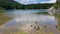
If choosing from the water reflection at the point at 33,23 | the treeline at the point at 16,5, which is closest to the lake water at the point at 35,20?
the water reflection at the point at 33,23

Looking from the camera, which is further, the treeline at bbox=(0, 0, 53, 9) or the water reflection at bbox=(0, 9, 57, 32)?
the treeline at bbox=(0, 0, 53, 9)

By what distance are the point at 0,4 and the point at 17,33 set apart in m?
9.94

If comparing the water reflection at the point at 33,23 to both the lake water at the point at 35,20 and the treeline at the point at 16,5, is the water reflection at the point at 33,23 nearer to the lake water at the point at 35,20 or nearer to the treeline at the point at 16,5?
the lake water at the point at 35,20

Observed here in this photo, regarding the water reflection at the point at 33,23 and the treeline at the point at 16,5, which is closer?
the water reflection at the point at 33,23

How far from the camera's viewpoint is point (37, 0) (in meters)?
13.7

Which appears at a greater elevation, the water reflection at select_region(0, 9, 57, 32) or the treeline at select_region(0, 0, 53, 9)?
the water reflection at select_region(0, 9, 57, 32)

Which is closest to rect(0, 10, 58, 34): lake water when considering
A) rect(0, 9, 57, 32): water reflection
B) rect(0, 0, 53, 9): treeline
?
rect(0, 9, 57, 32): water reflection

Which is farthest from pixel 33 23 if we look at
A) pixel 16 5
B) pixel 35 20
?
pixel 16 5

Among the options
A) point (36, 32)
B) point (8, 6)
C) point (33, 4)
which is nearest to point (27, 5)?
point (33, 4)

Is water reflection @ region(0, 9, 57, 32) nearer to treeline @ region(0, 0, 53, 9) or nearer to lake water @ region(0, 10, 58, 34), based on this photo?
lake water @ region(0, 10, 58, 34)

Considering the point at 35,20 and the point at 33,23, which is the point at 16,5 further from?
the point at 33,23

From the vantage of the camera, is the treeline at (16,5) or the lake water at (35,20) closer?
the lake water at (35,20)

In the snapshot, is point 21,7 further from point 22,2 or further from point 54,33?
point 54,33

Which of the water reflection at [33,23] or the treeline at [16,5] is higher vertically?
the water reflection at [33,23]
